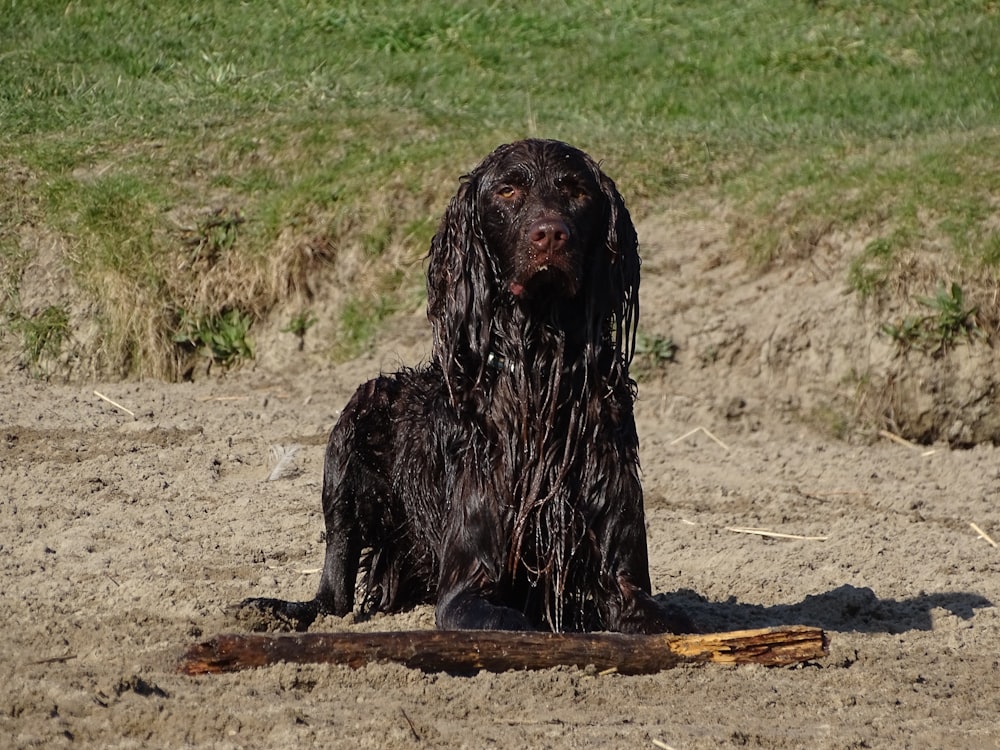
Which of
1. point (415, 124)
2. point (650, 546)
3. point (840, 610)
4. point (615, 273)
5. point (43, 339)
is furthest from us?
point (415, 124)

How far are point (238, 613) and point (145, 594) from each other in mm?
554

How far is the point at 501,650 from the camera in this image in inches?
175

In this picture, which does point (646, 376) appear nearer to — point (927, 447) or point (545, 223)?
point (927, 447)

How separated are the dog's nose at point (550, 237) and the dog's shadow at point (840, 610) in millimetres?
1613

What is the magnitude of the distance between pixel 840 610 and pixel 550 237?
6.86 feet

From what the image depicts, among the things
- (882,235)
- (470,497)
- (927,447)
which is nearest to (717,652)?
(470,497)

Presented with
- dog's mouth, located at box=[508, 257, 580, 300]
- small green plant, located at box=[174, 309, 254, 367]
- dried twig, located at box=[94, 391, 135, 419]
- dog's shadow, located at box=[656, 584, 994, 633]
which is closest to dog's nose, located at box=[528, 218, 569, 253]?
dog's mouth, located at box=[508, 257, 580, 300]

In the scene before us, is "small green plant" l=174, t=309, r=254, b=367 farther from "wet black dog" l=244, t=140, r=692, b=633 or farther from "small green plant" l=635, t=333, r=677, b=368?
"wet black dog" l=244, t=140, r=692, b=633

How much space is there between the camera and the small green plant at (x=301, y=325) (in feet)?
31.3

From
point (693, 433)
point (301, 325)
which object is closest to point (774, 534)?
point (693, 433)

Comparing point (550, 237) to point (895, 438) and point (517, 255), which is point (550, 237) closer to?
point (517, 255)

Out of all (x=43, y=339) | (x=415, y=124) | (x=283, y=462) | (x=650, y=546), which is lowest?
(x=650, y=546)

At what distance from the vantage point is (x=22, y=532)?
21.8ft

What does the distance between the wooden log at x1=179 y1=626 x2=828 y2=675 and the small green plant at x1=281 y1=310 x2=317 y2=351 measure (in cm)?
526
